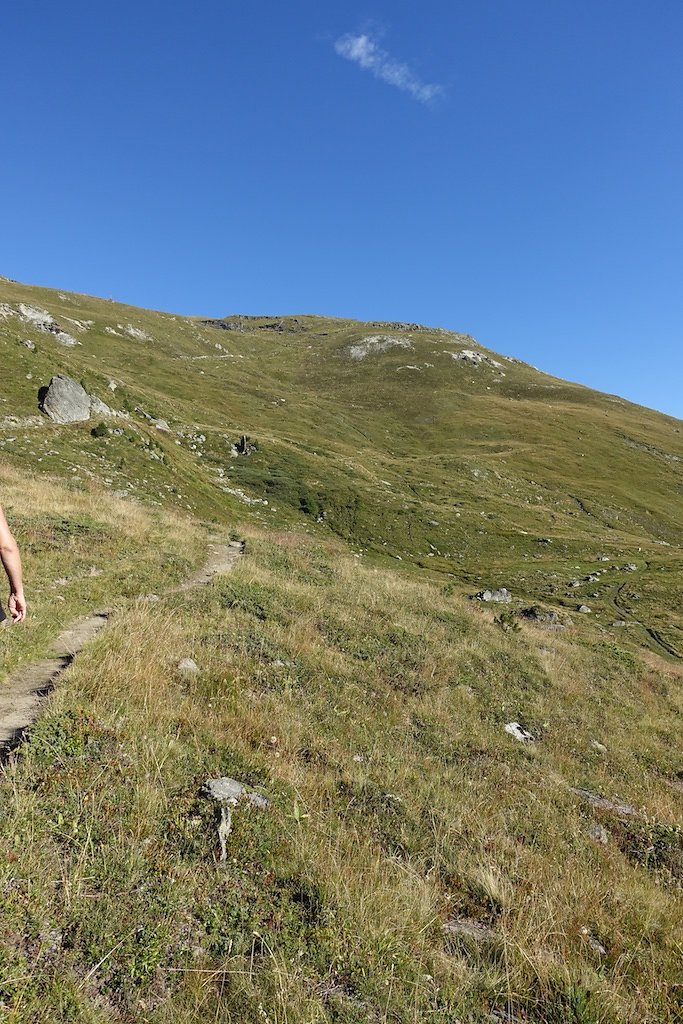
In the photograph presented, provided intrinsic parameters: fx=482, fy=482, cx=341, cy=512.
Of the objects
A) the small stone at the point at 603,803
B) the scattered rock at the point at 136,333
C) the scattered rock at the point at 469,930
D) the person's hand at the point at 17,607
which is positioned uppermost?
the scattered rock at the point at 136,333

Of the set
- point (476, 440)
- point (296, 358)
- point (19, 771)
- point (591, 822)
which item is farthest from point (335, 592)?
point (296, 358)

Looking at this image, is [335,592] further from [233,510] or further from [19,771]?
[233,510]

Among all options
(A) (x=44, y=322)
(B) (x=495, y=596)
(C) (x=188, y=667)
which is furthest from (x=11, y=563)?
(A) (x=44, y=322)

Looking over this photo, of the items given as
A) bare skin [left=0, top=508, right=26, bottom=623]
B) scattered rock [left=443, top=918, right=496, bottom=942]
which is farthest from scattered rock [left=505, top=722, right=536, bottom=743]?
bare skin [left=0, top=508, right=26, bottom=623]

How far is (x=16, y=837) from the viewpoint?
443 centimetres

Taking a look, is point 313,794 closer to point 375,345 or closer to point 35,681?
point 35,681

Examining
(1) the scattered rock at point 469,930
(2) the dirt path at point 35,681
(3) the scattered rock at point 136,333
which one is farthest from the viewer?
(3) the scattered rock at point 136,333

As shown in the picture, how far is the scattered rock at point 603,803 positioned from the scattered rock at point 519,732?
1778mm

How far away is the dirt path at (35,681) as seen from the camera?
6535 millimetres

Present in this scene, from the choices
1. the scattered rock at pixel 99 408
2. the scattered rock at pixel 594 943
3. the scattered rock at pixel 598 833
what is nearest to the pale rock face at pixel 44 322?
the scattered rock at pixel 99 408

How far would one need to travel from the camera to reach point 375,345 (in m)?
157

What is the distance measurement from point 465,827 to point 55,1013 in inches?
219

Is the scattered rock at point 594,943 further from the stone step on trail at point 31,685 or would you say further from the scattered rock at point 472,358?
the scattered rock at point 472,358

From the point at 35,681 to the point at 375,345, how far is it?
6319 inches
